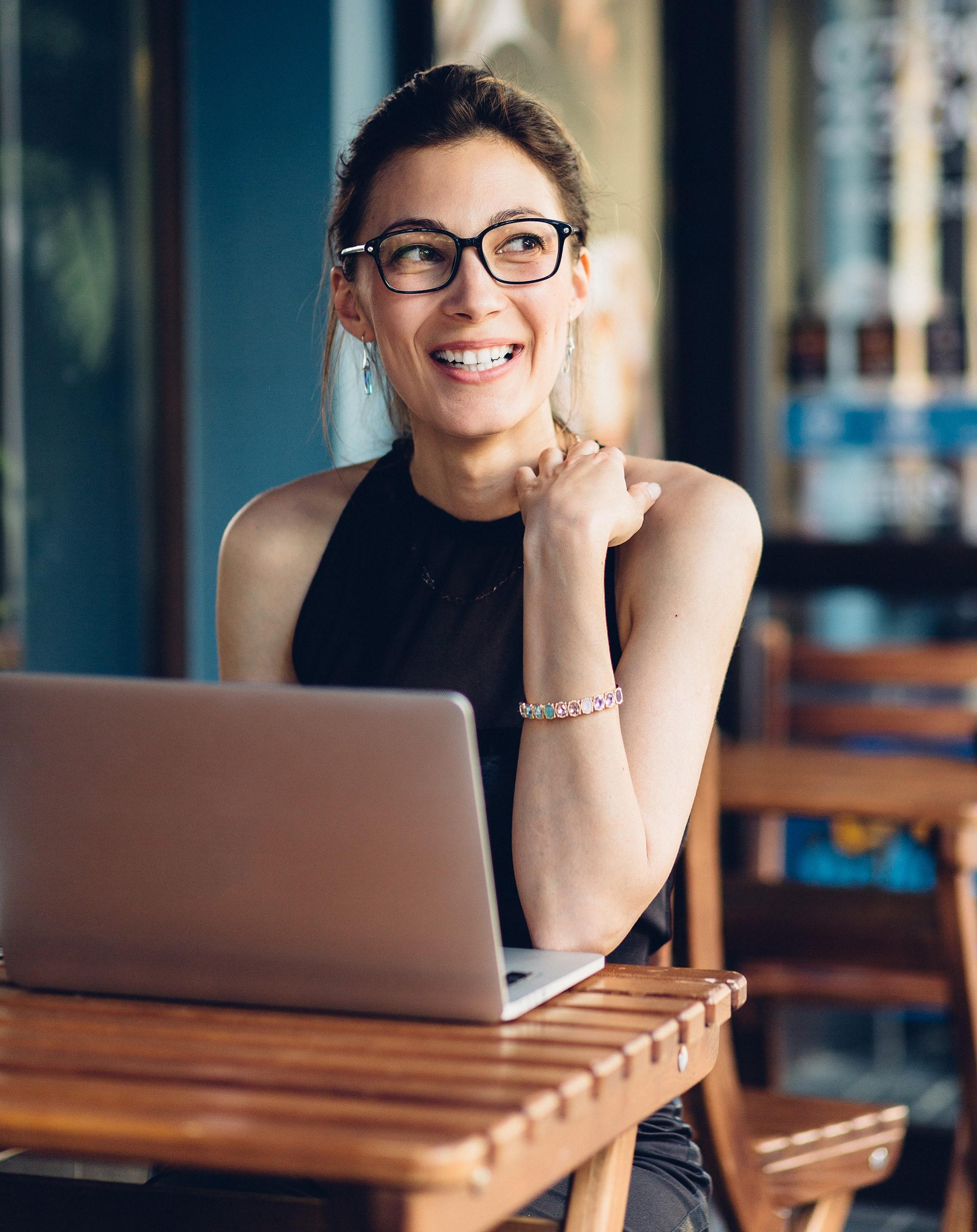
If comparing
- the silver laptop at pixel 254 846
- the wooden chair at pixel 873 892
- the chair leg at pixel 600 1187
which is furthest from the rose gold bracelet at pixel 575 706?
the wooden chair at pixel 873 892

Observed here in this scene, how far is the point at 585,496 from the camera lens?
1.41 m

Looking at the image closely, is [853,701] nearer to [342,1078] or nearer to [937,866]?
[937,866]

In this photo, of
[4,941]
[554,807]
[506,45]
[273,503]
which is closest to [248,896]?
[4,941]

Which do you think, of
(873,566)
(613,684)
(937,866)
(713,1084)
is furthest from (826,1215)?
(873,566)

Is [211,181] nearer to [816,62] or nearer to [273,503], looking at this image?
[816,62]

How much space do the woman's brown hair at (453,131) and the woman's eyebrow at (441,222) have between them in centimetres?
9

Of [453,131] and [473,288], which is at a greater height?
[453,131]

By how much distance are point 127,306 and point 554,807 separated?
251 cm

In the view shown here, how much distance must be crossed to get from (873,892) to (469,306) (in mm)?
1654

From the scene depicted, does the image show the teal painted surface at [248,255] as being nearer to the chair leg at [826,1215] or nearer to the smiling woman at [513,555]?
the smiling woman at [513,555]

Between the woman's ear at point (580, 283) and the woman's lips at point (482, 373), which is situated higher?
the woman's ear at point (580, 283)

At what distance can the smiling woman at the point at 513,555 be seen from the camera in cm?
131

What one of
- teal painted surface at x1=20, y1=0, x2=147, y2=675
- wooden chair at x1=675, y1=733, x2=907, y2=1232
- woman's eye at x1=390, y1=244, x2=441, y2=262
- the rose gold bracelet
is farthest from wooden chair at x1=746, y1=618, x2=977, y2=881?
the rose gold bracelet

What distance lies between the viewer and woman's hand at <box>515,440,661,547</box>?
139 cm
